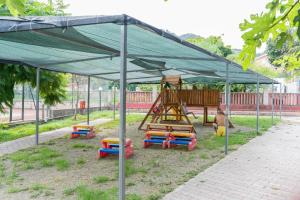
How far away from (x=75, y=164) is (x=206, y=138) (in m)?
4.80

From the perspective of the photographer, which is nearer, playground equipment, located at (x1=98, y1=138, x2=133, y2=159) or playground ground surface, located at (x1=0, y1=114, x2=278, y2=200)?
playground ground surface, located at (x1=0, y1=114, x2=278, y2=200)

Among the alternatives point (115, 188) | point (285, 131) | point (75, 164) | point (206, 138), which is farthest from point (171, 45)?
point (285, 131)

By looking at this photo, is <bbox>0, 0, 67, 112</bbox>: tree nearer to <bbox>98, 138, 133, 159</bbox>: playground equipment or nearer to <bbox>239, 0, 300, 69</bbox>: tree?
<bbox>98, 138, 133, 159</bbox>: playground equipment

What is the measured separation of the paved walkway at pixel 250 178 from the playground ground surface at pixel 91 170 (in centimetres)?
28

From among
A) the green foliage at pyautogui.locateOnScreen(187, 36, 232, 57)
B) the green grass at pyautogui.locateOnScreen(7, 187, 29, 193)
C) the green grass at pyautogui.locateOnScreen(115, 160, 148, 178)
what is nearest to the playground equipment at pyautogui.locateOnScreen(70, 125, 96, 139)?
the green grass at pyautogui.locateOnScreen(115, 160, 148, 178)

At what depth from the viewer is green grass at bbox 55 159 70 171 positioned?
6120 mm

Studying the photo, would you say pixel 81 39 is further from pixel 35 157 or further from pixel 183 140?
pixel 183 140

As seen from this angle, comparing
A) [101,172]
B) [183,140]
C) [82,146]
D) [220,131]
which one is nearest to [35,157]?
[82,146]

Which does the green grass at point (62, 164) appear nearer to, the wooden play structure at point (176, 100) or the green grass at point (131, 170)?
the green grass at point (131, 170)

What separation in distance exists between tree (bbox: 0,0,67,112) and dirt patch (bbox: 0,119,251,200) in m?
2.43

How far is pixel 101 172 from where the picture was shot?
5.87 m

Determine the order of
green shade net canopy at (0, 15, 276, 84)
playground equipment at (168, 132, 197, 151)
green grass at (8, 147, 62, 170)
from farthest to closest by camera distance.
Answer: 1. playground equipment at (168, 132, 197, 151)
2. green grass at (8, 147, 62, 170)
3. green shade net canopy at (0, 15, 276, 84)

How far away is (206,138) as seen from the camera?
10031 mm

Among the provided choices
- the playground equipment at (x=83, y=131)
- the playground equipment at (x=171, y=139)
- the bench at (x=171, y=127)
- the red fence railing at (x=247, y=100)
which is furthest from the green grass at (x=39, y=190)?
the red fence railing at (x=247, y=100)
